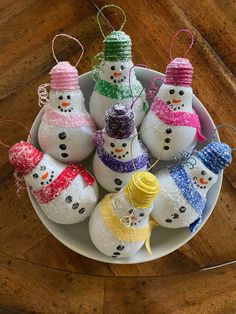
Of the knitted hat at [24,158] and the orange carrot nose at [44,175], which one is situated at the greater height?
the knitted hat at [24,158]

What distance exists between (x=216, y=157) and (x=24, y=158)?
0.94ft

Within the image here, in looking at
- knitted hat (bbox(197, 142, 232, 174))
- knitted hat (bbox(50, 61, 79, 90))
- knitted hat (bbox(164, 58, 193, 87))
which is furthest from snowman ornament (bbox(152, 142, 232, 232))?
knitted hat (bbox(50, 61, 79, 90))

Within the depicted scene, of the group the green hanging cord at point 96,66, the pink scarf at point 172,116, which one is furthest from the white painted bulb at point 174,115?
the green hanging cord at point 96,66

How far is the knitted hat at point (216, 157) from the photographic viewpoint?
66 cm

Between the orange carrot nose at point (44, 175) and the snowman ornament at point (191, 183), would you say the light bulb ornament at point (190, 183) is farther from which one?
the orange carrot nose at point (44, 175)

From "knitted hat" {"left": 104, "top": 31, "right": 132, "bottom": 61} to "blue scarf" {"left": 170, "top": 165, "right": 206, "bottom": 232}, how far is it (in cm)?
19

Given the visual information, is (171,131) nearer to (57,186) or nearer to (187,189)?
(187,189)

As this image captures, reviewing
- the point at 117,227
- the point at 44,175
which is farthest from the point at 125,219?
the point at 44,175

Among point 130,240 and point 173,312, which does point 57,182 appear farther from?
point 173,312

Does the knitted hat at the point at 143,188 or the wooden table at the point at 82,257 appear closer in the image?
the knitted hat at the point at 143,188

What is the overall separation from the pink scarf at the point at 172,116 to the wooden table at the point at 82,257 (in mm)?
124

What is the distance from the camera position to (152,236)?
773 mm

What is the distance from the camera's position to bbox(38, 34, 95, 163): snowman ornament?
26.7 inches

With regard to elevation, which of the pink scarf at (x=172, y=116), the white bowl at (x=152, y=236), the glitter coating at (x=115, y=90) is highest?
the glitter coating at (x=115, y=90)
